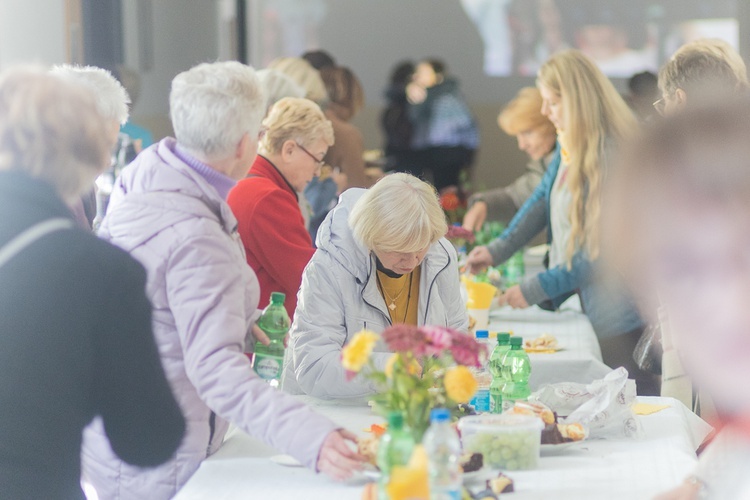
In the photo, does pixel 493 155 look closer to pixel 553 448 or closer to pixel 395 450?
pixel 553 448

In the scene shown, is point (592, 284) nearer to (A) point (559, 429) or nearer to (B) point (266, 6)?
(A) point (559, 429)

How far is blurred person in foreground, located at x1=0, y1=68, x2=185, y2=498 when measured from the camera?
162 cm

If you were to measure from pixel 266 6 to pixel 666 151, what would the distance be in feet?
33.0

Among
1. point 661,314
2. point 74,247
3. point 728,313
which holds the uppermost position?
point 728,313

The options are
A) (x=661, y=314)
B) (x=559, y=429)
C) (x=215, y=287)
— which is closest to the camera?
(x=215, y=287)

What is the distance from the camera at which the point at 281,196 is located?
133 inches

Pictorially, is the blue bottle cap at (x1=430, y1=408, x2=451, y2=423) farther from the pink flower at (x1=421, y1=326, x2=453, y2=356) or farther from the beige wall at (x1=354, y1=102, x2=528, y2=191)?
the beige wall at (x1=354, y1=102, x2=528, y2=191)

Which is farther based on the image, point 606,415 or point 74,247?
point 606,415

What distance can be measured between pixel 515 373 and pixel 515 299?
4.52 feet

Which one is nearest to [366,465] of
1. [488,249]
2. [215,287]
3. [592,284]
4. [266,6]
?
[215,287]

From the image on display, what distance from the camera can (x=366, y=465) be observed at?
1871mm

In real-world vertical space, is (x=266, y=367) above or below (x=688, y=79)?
below

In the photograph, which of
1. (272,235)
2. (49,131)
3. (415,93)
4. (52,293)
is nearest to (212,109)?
(49,131)

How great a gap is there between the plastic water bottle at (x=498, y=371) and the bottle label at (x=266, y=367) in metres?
0.59
